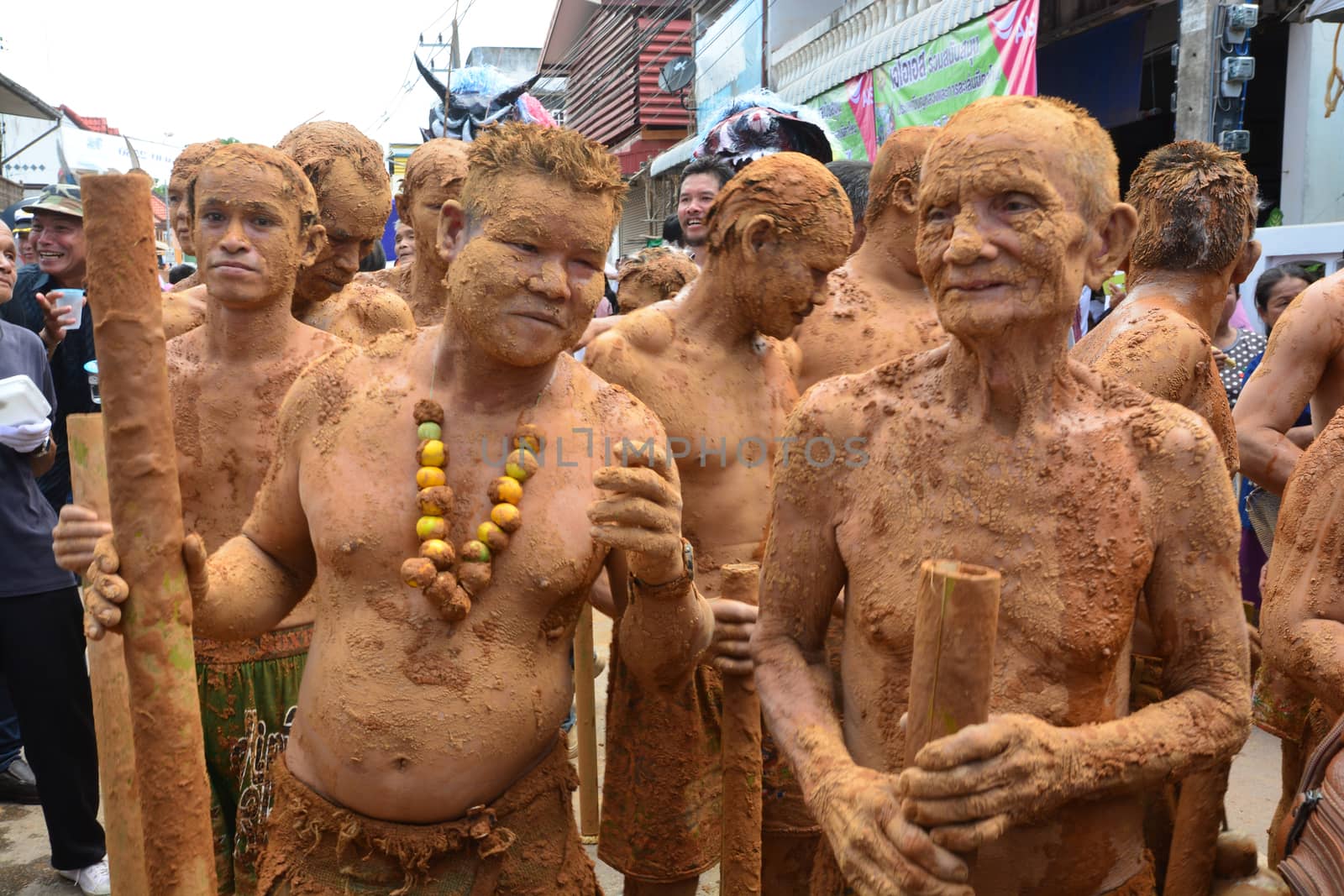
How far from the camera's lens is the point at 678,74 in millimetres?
18125

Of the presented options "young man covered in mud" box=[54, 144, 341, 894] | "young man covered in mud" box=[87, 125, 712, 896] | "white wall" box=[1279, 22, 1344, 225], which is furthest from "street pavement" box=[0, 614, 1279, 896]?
"white wall" box=[1279, 22, 1344, 225]

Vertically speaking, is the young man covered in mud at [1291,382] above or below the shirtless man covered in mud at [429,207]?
below

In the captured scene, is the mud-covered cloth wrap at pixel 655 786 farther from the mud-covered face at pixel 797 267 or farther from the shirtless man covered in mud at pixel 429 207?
the shirtless man covered in mud at pixel 429 207

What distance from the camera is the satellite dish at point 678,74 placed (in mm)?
18062

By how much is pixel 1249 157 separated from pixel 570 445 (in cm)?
1473

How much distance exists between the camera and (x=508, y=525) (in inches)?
96.7

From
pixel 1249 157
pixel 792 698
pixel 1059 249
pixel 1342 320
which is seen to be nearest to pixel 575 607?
pixel 792 698

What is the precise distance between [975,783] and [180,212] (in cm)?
392

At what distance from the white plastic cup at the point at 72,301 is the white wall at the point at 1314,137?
9.55m

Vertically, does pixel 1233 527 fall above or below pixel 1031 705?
above

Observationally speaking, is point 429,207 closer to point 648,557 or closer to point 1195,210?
point 1195,210

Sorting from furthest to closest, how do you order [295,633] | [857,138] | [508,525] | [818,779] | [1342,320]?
[857,138] → [1342,320] → [295,633] → [508,525] → [818,779]

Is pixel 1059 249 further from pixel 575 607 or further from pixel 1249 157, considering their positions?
pixel 1249 157

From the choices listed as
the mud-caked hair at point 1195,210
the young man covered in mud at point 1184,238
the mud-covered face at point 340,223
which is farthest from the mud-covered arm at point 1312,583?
the mud-covered face at point 340,223
